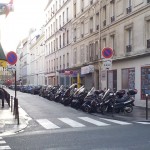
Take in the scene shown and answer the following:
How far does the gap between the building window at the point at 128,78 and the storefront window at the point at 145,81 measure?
1.32 meters

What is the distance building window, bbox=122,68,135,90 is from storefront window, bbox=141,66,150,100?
132cm

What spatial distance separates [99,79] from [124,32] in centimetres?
668

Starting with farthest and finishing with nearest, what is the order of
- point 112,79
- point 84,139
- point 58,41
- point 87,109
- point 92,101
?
1. point 58,41
2. point 112,79
3. point 87,109
4. point 92,101
5. point 84,139

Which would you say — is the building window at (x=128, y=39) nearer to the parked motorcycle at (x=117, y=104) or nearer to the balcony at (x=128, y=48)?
the balcony at (x=128, y=48)

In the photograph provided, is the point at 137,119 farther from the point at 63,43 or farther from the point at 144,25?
the point at 63,43

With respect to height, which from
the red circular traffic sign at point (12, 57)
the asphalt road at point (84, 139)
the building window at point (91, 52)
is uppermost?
the building window at point (91, 52)

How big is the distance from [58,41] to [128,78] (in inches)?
1077

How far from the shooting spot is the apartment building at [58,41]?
4264cm

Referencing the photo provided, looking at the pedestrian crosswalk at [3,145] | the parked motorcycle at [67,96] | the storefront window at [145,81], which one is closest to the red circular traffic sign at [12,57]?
the pedestrian crosswalk at [3,145]

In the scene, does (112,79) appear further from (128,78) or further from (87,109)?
(87,109)

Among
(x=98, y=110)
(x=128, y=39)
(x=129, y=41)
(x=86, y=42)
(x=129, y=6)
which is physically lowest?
(x=98, y=110)

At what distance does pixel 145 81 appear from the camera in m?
20.5

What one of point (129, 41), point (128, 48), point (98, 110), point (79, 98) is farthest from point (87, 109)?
point (129, 41)

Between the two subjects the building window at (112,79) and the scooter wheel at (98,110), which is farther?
the building window at (112,79)
